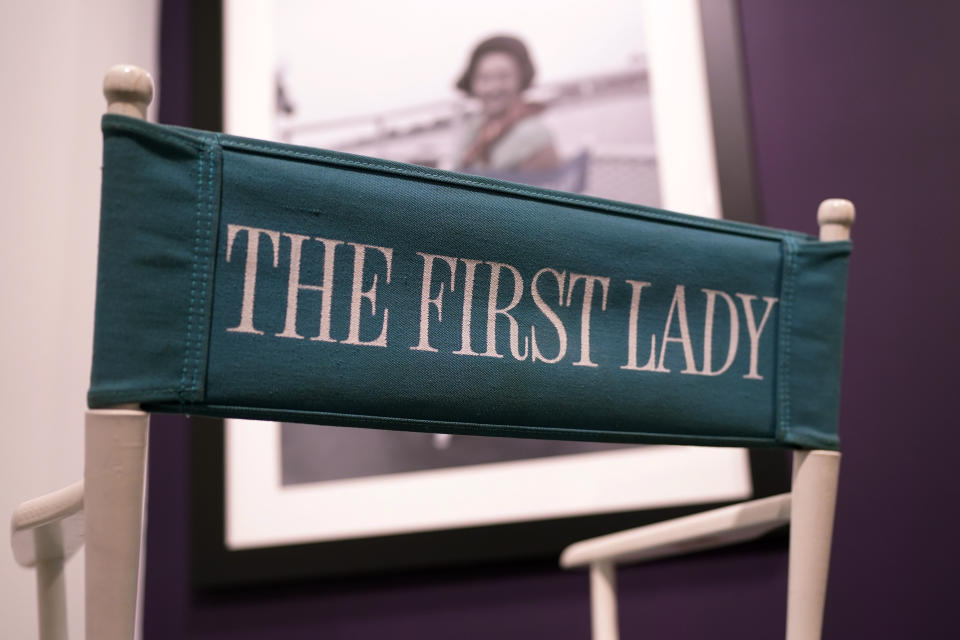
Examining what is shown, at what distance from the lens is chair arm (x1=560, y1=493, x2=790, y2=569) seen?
0.80 metres

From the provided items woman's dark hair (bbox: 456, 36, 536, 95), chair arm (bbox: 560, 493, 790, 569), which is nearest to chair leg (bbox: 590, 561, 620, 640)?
chair arm (bbox: 560, 493, 790, 569)

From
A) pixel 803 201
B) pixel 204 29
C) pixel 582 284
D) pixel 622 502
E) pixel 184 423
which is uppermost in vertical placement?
pixel 204 29

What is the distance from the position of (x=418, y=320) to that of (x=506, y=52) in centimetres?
107

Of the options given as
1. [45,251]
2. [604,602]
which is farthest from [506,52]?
[604,602]

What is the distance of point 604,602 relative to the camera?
3.25 ft

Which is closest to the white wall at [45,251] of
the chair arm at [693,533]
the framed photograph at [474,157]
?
the framed photograph at [474,157]

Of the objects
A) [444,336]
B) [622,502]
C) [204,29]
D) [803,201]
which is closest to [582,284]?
[444,336]

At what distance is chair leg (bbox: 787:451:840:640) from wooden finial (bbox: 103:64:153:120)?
62 centimetres

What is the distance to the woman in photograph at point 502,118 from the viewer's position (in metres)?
1.54

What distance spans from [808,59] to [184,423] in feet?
4.33

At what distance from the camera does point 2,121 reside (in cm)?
112

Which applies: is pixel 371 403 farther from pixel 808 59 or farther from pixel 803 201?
pixel 808 59

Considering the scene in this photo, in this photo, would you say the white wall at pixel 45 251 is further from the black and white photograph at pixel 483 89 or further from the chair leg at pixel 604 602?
the chair leg at pixel 604 602

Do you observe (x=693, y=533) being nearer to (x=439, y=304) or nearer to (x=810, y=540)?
(x=810, y=540)
